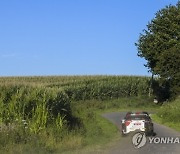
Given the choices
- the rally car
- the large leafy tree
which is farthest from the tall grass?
the large leafy tree

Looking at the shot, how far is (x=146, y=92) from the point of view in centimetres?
7900

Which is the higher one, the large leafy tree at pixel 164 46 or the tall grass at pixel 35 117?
the large leafy tree at pixel 164 46

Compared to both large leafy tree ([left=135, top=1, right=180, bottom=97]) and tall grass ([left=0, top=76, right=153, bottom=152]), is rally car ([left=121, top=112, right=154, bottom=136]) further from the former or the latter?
large leafy tree ([left=135, top=1, right=180, bottom=97])

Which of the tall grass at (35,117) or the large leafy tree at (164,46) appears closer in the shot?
the tall grass at (35,117)

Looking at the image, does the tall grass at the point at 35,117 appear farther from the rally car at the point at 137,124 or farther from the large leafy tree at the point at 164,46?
the large leafy tree at the point at 164,46

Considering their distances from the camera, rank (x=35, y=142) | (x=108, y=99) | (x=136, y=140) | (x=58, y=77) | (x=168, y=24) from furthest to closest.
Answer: (x=58, y=77), (x=108, y=99), (x=168, y=24), (x=136, y=140), (x=35, y=142)

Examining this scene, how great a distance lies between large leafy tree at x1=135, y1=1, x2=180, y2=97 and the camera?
56.7 m

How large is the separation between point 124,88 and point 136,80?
503cm

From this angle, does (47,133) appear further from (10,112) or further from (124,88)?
(124,88)

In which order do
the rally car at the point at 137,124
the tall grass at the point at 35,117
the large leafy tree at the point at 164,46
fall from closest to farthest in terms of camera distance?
the tall grass at the point at 35,117
the rally car at the point at 137,124
the large leafy tree at the point at 164,46

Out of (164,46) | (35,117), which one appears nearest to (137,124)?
(35,117)

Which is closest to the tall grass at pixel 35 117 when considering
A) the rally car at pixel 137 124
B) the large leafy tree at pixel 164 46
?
the rally car at pixel 137 124

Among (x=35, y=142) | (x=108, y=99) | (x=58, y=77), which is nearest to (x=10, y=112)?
(x=35, y=142)

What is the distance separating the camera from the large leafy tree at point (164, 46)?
56688 millimetres
